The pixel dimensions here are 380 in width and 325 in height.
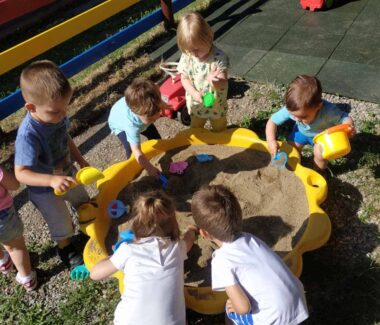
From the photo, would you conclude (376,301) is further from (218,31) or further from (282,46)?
(218,31)

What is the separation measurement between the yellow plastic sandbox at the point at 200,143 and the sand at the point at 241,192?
0.05 meters

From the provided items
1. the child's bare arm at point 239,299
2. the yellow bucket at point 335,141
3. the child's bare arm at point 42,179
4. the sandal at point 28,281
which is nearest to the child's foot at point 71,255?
the sandal at point 28,281

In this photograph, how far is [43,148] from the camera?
7.29 feet

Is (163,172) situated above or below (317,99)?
below

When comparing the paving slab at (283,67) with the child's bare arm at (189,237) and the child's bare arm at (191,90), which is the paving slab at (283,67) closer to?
the child's bare arm at (191,90)

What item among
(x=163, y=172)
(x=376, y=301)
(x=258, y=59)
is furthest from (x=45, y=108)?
(x=258, y=59)

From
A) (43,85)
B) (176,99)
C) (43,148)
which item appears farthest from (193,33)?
(43,148)

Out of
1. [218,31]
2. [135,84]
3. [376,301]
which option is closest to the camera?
[376,301]

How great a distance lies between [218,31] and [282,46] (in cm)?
89

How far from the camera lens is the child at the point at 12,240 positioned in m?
2.09

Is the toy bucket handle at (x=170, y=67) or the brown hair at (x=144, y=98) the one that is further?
the toy bucket handle at (x=170, y=67)

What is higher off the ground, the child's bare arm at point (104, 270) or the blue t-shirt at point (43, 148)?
the blue t-shirt at point (43, 148)

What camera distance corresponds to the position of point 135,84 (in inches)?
100

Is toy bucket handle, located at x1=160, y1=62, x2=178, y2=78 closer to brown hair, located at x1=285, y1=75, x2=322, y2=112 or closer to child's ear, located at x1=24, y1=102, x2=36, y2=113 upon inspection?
brown hair, located at x1=285, y1=75, x2=322, y2=112
